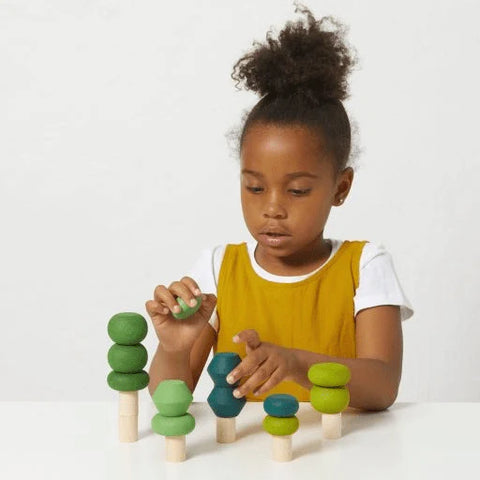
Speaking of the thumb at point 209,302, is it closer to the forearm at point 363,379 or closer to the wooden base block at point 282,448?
the forearm at point 363,379

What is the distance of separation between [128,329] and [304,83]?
22.2 inches

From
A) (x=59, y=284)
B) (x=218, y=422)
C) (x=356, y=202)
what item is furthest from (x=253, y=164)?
(x=59, y=284)

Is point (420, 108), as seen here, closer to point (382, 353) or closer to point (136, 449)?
point (382, 353)

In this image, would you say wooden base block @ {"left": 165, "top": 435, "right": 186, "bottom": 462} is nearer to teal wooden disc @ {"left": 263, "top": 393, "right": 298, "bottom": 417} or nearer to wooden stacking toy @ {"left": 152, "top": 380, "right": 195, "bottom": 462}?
wooden stacking toy @ {"left": 152, "top": 380, "right": 195, "bottom": 462}

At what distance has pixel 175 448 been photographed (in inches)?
46.6

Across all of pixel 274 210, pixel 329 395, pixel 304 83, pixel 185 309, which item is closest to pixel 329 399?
pixel 329 395

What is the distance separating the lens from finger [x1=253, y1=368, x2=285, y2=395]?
1278mm

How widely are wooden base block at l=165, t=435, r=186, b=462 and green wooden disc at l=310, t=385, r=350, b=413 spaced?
18 cm

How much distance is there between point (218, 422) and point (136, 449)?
10 cm

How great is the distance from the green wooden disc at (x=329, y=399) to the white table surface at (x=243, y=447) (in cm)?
4

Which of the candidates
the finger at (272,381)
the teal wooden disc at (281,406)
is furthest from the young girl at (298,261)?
the teal wooden disc at (281,406)

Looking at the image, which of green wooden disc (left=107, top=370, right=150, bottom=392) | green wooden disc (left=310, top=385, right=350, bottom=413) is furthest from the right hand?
green wooden disc (left=310, top=385, right=350, bottom=413)

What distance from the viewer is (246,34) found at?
2.72 metres

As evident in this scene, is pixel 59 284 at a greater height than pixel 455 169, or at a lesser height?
lesser
